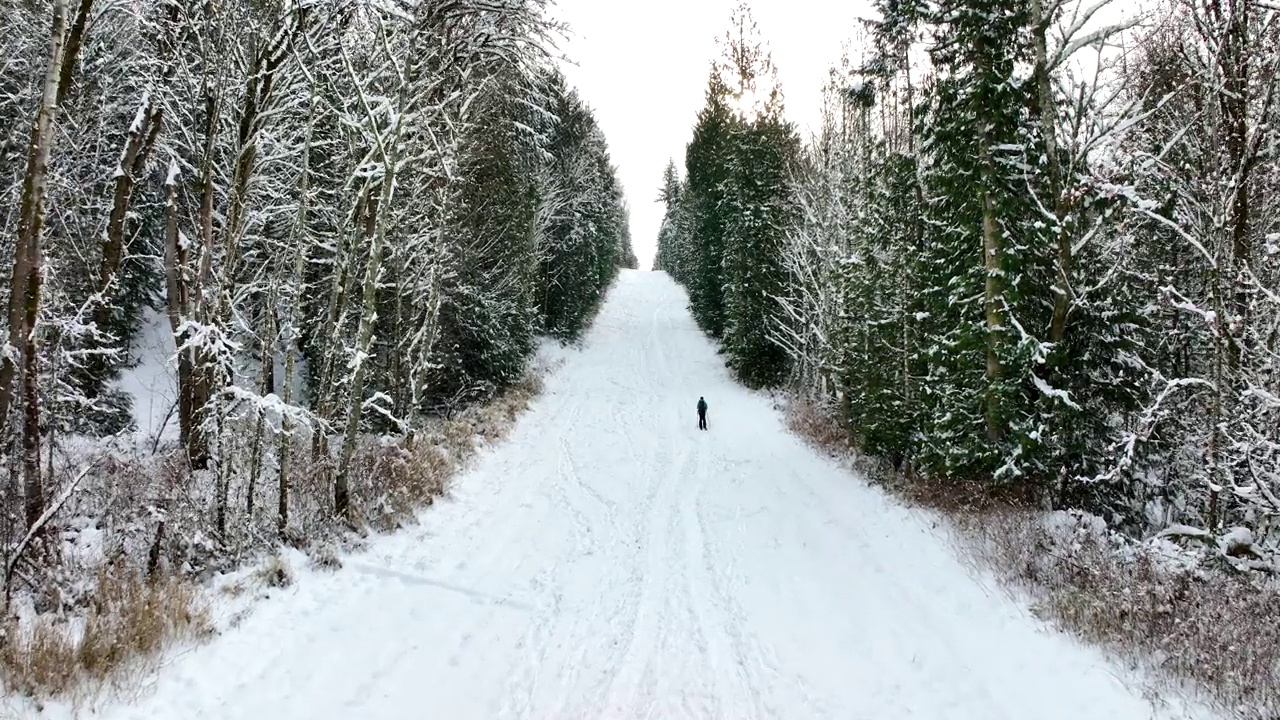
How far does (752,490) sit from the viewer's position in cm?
1269

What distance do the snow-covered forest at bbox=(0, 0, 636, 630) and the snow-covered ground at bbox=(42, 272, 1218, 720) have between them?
1431mm

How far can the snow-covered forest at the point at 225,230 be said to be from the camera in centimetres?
603

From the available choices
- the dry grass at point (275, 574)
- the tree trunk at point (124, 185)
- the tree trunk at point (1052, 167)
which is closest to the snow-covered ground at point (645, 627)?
the dry grass at point (275, 574)

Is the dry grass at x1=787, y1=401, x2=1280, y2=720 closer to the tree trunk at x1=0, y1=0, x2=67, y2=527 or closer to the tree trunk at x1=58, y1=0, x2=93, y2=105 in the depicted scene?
the tree trunk at x1=0, y1=0, x2=67, y2=527

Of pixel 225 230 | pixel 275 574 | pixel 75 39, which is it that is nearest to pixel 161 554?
pixel 275 574

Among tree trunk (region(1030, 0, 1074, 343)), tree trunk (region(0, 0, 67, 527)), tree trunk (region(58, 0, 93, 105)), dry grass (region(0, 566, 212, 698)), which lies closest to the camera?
dry grass (region(0, 566, 212, 698))

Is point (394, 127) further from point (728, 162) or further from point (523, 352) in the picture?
point (728, 162)

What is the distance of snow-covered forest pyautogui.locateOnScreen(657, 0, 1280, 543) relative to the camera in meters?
7.58

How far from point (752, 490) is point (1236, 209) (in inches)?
332

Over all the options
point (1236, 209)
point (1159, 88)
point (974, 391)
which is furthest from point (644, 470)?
point (1159, 88)

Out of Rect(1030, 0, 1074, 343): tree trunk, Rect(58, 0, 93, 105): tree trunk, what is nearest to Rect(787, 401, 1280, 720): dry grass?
Rect(1030, 0, 1074, 343): tree trunk

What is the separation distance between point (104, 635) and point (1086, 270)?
500 inches

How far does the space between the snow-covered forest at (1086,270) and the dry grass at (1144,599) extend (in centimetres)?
85

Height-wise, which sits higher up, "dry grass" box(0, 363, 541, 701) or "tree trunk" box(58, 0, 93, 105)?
"tree trunk" box(58, 0, 93, 105)
